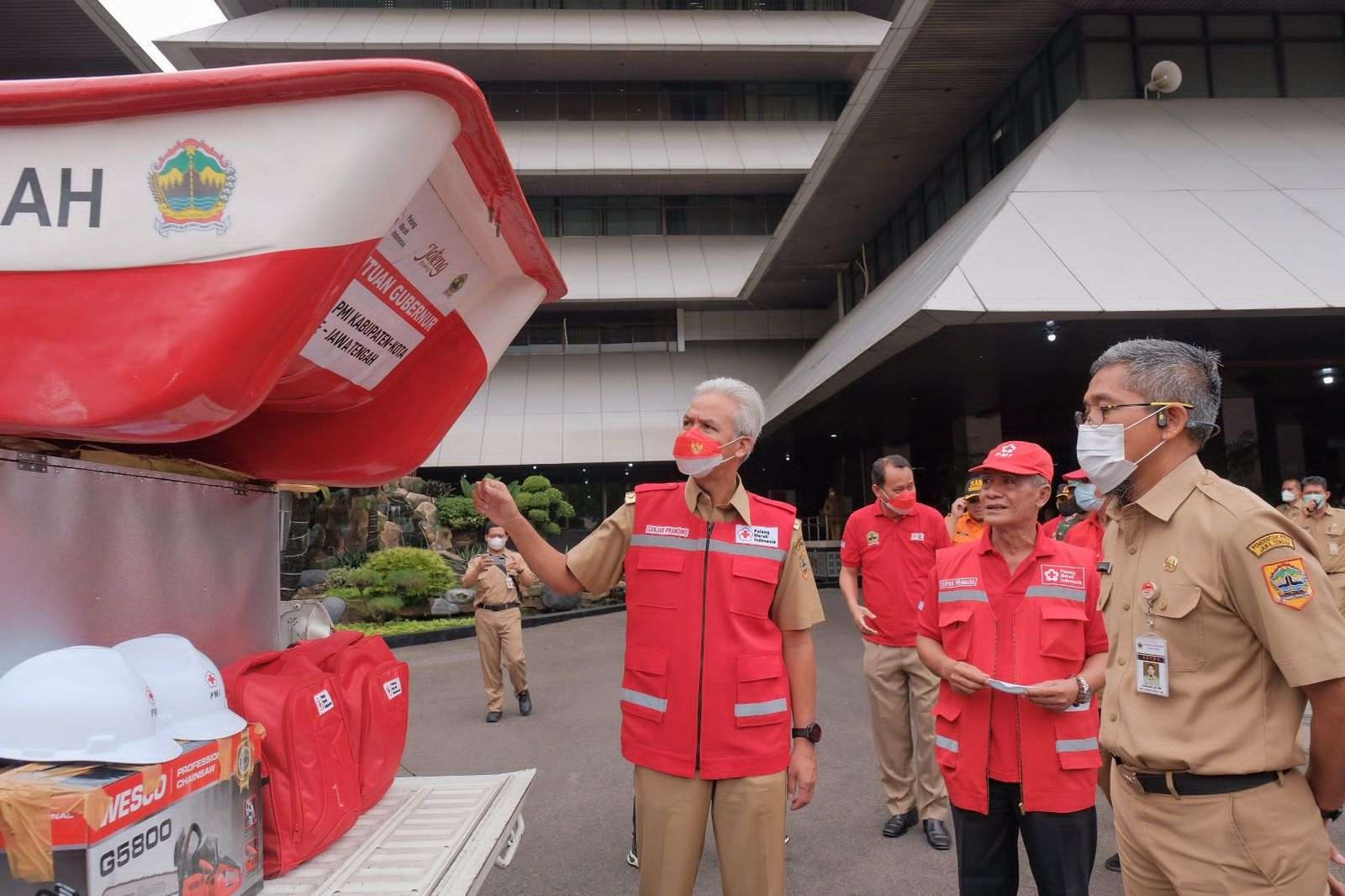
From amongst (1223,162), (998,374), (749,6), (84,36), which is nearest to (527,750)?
(998,374)

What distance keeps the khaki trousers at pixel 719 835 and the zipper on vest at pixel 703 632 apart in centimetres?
12

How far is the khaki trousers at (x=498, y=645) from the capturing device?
334 inches

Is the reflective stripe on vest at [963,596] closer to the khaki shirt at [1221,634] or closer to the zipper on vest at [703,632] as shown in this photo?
the khaki shirt at [1221,634]

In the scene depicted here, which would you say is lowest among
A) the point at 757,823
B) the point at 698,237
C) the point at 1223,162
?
the point at 757,823

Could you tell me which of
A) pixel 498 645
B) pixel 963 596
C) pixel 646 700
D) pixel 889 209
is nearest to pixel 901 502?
pixel 963 596

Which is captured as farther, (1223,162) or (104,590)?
(1223,162)

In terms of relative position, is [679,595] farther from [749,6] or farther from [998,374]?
[749,6]

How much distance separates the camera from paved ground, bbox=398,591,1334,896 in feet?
14.5

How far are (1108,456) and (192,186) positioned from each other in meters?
2.51

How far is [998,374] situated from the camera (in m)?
13.5

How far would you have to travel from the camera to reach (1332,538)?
909 cm

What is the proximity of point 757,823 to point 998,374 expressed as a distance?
478 inches

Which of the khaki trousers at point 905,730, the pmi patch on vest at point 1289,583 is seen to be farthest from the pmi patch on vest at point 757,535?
the khaki trousers at point 905,730

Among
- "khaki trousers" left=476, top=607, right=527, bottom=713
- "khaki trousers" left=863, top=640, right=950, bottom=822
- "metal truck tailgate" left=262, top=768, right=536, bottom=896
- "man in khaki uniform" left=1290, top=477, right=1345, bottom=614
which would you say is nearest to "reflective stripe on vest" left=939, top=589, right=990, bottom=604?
"metal truck tailgate" left=262, top=768, right=536, bottom=896
